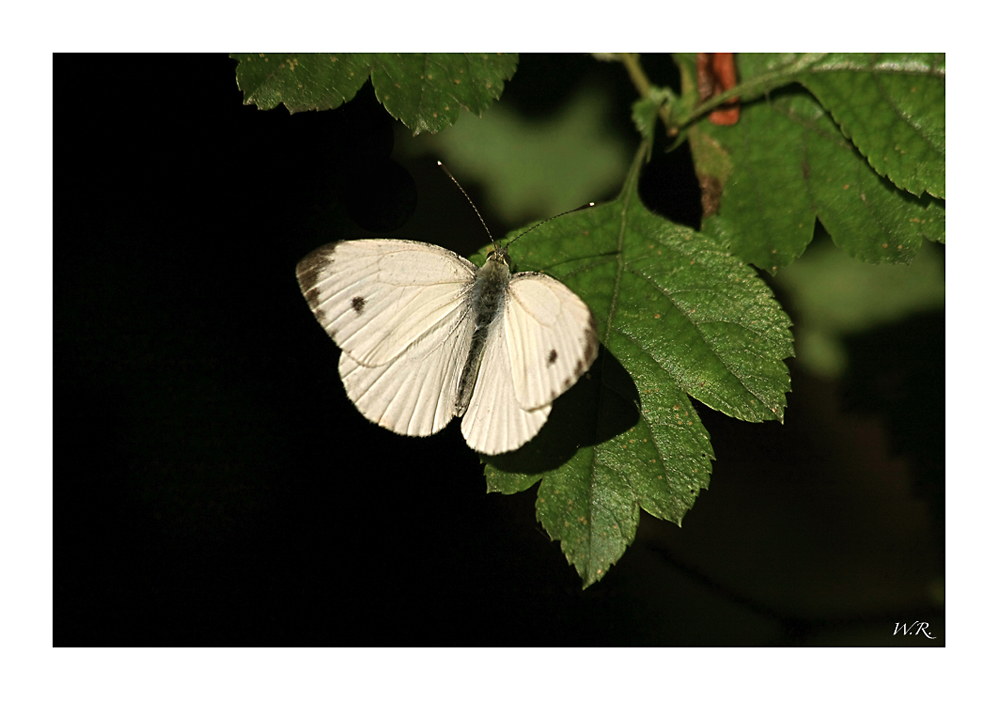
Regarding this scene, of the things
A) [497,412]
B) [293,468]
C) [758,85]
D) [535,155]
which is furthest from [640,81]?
[293,468]

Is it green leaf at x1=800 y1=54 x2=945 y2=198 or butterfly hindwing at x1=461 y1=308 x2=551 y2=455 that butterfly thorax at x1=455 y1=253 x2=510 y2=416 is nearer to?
butterfly hindwing at x1=461 y1=308 x2=551 y2=455

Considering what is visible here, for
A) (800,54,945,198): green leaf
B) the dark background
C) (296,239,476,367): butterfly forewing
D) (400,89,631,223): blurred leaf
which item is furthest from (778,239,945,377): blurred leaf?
(296,239,476,367): butterfly forewing

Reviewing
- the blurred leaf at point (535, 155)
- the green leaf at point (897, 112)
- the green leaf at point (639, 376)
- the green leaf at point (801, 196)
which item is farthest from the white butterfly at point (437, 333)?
the green leaf at point (897, 112)

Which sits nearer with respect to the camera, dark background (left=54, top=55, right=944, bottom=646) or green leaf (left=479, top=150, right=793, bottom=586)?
green leaf (left=479, top=150, right=793, bottom=586)

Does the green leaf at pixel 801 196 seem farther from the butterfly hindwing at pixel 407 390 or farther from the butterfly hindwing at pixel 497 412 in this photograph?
the butterfly hindwing at pixel 407 390

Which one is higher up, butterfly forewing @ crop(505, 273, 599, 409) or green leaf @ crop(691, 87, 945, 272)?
green leaf @ crop(691, 87, 945, 272)

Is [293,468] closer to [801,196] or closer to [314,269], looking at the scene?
[314,269]
